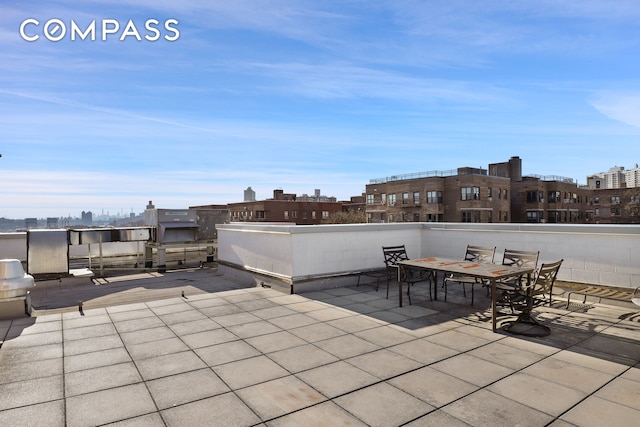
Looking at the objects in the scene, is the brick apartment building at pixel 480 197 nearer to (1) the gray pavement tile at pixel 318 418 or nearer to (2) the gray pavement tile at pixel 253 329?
(2) the gray pavement tile at pixel 253 329

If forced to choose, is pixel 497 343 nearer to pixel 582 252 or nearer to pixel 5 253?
pixel 582 252

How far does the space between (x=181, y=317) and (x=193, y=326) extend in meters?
0.75

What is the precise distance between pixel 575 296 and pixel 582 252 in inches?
39.6

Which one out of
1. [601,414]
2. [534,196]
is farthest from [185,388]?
[534,196]

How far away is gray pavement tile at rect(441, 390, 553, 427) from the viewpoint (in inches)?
139

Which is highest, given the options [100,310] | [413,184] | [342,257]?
[413,184]

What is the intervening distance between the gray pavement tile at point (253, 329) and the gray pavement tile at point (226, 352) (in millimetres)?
415

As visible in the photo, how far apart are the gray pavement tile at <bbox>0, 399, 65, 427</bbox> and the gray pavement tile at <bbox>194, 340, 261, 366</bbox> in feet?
5.49

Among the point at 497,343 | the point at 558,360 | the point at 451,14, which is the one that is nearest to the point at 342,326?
the point at 497,343

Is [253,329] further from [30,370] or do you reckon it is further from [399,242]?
[399,242]

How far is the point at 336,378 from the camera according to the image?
451 centimetres

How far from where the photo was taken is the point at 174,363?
5.03 meters

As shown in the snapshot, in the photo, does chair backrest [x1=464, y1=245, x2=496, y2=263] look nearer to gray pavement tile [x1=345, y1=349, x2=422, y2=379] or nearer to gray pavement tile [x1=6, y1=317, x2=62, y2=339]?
gray pavement tile [x1=345, y1=349, x2=422, y2=379]

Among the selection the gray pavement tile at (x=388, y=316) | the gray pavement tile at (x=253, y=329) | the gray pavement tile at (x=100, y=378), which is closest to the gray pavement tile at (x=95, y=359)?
the gray pavement tile at (x=100, y=378)
